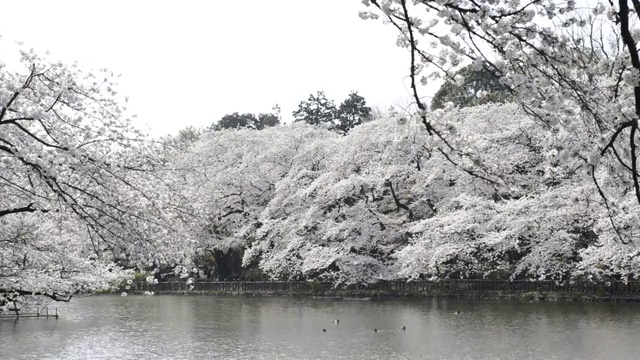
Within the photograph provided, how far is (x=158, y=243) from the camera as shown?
712 centimetres

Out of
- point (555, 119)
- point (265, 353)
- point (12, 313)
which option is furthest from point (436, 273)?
point (555, 119)

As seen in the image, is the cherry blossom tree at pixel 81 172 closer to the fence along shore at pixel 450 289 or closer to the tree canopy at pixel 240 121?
the fence along shore at pixel 450 289

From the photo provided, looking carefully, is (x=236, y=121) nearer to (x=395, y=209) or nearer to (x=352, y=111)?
(x=352, y=111)

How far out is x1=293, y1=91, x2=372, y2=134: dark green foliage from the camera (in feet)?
159

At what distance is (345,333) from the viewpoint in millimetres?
16156

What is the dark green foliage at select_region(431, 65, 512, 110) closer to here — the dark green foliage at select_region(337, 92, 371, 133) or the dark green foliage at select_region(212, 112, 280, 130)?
the dark green foliage at select_region(337, 92, 371, 133)

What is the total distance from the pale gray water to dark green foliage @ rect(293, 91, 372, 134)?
26096 millimetres

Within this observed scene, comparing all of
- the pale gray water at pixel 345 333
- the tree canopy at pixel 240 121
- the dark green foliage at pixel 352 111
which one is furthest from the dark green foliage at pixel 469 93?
the tree canopy at pixel 240 121

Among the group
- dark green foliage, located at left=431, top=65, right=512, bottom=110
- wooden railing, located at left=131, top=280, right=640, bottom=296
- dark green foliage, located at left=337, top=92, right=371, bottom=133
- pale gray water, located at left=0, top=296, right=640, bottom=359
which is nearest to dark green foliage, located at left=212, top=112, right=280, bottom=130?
dark green foliage, located at left=337, top=92, right=371, bottom=133

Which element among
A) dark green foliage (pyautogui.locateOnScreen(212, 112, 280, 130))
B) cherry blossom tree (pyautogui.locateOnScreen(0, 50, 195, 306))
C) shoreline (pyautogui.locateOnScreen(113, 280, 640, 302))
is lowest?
shoreline (pyautogui.locateOnScreen(113, 280, 640, 302))

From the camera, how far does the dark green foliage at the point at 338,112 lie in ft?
159

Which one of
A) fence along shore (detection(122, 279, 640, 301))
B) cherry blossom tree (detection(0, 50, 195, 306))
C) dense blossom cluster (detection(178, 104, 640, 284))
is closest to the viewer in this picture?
cherry blossom tree (detection(0, 50, 195, 306))

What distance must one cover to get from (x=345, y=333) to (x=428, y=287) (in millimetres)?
9195

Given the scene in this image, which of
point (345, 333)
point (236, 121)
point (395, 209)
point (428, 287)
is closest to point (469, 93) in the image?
point (395, 209)
